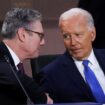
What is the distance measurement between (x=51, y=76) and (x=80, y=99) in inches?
9.2

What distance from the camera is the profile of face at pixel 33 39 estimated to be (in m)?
2.32

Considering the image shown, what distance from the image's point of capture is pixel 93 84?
8.64 feet


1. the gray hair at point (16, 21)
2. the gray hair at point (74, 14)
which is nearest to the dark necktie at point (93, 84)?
the gray hair at point (74, 14)

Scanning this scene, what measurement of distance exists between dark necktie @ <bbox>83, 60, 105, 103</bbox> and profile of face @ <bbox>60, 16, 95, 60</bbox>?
8cm

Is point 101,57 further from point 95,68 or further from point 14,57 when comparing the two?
point 14,57

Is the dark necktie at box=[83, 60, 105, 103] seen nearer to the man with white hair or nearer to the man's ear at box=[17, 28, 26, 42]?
the man with white hair

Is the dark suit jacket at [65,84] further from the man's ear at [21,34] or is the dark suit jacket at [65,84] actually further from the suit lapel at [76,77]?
the man's ear at [21,34]

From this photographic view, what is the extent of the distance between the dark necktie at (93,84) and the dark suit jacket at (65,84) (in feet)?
0.09

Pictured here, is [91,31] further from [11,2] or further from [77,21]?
[11,2]

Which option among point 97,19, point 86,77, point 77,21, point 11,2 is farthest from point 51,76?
point 11,2

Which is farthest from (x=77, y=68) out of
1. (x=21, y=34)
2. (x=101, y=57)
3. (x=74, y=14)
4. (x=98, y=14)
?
(x=98, y=14)

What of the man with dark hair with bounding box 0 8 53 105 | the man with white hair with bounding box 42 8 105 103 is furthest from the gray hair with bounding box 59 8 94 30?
the man with dark hair with bounding box 0 8 53 105

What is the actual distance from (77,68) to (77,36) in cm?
21

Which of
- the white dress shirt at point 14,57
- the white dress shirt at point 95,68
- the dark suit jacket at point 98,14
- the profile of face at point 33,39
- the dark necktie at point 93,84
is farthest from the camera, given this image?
the dark suit jacket at point 98,14
